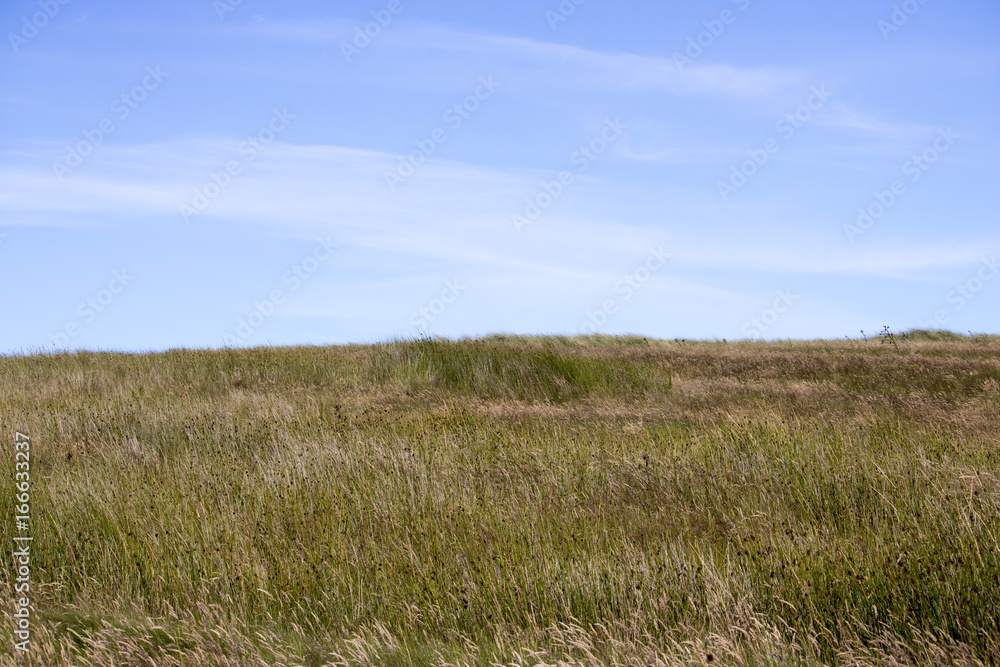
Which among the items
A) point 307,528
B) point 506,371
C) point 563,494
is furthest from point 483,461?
point 506,371

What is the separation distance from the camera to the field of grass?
13.1 ft

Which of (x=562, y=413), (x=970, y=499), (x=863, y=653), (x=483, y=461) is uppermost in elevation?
(x=562, y=413)

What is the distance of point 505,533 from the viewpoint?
5.59 meters

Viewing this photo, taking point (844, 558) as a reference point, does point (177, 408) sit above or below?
above

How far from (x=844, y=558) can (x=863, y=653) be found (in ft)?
2.67

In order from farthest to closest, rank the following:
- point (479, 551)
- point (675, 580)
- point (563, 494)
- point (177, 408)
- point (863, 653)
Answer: point (177, 408), point (563, 494), point (479, 551), point (675, 580), point (863, 653)

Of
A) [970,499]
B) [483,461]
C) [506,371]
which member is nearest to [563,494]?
[483,461]

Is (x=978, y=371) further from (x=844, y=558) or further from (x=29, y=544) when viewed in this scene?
(x=29, y=544)

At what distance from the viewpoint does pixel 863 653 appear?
374 cm

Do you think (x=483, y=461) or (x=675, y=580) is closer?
(x=675, y=580)

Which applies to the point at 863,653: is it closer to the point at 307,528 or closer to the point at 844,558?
the point at 844,558

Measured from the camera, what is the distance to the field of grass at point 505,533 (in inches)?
157

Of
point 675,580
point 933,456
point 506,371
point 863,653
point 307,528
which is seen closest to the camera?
point 863,653

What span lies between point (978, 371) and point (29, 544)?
59.5 ft
